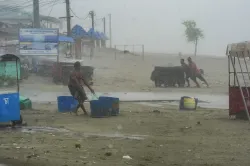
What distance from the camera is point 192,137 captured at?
9109mm

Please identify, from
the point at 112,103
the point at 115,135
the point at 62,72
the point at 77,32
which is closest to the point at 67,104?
the point at 112,103

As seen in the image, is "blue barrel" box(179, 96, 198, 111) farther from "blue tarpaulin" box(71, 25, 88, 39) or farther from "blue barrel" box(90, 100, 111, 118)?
"blue tarpaulin" box(71, 25, 88, 39)

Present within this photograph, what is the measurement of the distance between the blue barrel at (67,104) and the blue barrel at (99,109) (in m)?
1.32

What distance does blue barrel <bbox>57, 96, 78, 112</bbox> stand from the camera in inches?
546

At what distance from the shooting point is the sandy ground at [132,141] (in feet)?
22.6

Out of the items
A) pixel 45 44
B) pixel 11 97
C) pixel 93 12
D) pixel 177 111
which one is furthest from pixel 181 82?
pixel 93 12

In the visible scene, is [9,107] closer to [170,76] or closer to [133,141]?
[133,141]

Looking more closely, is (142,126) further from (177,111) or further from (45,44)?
(45,44)

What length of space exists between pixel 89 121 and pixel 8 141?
11.2ft

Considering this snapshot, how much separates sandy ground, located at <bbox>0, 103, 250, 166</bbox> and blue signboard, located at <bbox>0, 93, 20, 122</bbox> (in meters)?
0.62

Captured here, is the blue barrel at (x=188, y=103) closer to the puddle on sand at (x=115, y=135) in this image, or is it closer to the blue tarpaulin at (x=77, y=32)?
the puddle on sand at (x=115, y=135)

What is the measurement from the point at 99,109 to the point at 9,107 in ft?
9.98

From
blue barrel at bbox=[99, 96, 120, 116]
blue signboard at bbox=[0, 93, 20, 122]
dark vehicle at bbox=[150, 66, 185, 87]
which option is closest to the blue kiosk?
blue signboard at bbox=[0, 93, 20, 122]

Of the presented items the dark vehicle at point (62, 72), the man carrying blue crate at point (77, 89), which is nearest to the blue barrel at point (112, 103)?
the man carrying blue crate at point (77, 89)
